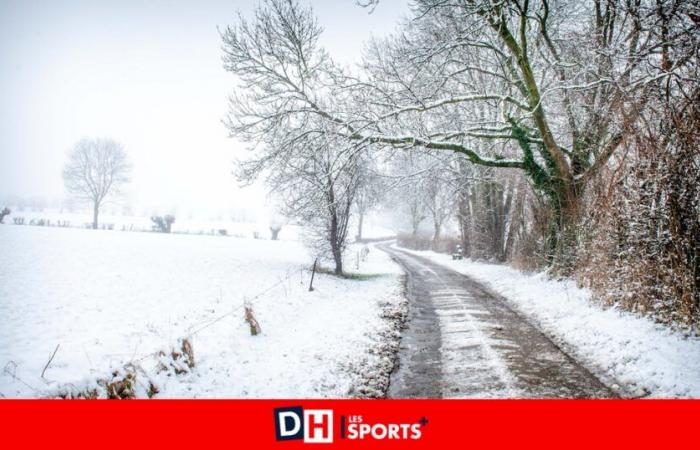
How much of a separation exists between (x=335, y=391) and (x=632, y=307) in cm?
570

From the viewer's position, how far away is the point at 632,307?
5.95m

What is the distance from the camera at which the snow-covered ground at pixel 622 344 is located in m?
3.78

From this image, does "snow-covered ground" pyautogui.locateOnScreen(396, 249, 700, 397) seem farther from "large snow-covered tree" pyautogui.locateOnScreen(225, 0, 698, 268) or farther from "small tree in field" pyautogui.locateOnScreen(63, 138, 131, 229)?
"small tree in field" pyautogui.locateOnScreen(63, 138, 131, 229)

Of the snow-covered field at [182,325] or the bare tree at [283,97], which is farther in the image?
the bare tree at [283,97]

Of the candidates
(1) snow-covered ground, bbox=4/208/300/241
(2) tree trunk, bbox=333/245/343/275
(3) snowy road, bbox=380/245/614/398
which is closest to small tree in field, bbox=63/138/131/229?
(1) snow-covered ground, bbox=4/208/300/241

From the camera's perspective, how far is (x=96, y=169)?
115 ft

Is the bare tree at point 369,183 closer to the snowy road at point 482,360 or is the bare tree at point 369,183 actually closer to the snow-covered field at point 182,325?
the snow-covered field at point 182,325
